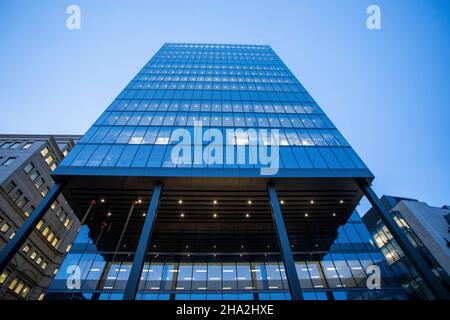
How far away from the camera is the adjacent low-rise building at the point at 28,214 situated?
35.0m

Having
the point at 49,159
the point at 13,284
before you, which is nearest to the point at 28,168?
the point at 49,159

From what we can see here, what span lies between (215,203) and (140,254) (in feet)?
29.1

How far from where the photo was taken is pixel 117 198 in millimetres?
21922

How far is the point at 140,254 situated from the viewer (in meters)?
15.6

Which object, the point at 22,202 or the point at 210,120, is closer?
the point at 210,120

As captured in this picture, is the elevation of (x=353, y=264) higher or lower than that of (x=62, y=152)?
lower

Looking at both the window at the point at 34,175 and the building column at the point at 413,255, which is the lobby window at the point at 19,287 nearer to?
the window at the point at 34,175

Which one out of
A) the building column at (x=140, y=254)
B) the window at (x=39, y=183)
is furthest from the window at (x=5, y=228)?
the building column at (x=140, y=254)

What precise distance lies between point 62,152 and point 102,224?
1423 inches

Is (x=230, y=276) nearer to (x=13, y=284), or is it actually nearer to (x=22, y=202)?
(x=13, y=284)

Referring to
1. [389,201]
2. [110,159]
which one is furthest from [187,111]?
[389,201]

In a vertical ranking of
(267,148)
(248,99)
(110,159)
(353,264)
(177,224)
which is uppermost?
(248,99)

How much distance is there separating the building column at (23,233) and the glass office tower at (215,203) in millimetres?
1840

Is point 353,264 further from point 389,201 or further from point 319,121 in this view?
point 389,201
